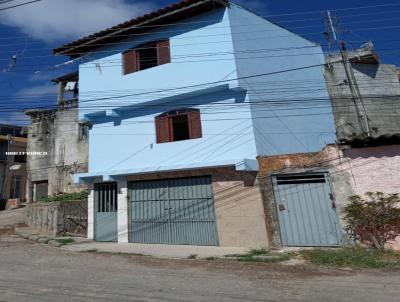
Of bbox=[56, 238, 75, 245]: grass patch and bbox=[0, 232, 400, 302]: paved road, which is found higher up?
bbox=[56, 238, 75, 245]: grass patch

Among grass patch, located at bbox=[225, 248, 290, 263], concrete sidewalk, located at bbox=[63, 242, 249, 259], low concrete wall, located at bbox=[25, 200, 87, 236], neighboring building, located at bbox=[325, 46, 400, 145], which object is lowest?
grass patch, located at bbox=[225, 248, 290, 263]

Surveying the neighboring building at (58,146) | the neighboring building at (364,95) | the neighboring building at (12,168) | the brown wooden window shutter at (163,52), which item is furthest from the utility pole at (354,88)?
the neighboring building at (12,168)

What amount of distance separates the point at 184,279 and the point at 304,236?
449 cm

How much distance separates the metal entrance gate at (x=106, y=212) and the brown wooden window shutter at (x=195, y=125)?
12.9ft

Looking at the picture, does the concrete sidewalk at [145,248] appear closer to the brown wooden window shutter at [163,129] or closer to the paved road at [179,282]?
the paved road at [179,282]

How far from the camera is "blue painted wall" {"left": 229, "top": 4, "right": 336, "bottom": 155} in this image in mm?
11828

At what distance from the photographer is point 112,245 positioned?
12203mm

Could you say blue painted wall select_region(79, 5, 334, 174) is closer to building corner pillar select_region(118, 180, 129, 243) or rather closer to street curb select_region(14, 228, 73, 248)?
building corner pillar select_region(118, 180, 129, 243)

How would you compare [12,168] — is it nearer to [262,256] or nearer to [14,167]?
[14,167]

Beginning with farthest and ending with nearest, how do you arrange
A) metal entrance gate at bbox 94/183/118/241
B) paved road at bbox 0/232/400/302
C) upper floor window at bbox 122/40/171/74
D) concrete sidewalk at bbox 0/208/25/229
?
concrete sidewalk at bbox 0/208/25/229, metal entrance gate at bbox 94/183/118/241, upper floor window at bbox 122/40/171/74, paved road at bbox 0/232/400/302

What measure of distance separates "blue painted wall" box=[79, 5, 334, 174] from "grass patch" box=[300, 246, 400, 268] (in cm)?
360

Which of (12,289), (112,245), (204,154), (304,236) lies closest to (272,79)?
(204,154)

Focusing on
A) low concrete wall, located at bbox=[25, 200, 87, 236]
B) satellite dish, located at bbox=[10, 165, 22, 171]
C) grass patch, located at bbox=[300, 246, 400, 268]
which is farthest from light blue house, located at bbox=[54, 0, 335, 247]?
satellite dish, located at bbox=[10, 165, 22, 171]

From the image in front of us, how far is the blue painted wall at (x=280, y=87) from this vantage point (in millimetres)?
11828
